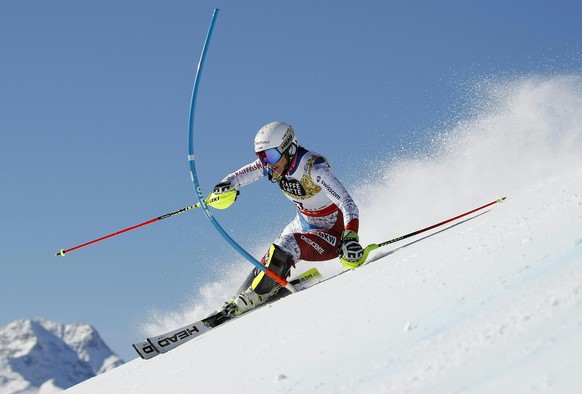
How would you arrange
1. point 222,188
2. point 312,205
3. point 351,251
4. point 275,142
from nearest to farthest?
1. point 351,251
2. point 275,142
3. point 312,205
4. point 222,188

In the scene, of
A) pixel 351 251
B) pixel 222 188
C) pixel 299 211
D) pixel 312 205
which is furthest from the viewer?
pixel 222 188

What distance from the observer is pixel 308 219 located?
318 inches

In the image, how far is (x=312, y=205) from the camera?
26.0ft

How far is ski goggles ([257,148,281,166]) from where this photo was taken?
7574mm

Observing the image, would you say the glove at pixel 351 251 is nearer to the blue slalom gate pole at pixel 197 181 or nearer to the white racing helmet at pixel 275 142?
the blue slalom gate pole at pixel 197 181

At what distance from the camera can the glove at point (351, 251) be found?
705 centimetres

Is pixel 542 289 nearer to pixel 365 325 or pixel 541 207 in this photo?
pixel 365 325

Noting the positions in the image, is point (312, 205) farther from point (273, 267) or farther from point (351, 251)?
point (351, 251)

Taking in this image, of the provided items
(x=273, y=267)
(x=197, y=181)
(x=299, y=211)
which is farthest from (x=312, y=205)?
(x=197, y=181)

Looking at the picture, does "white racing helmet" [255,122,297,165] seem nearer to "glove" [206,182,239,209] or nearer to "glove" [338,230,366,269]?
"glove" [206,182,239,209]

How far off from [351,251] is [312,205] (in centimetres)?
104

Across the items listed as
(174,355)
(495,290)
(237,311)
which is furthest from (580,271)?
Result: (237,311)

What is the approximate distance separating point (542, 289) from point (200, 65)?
6.43 metres

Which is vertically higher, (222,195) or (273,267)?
(222,195)
